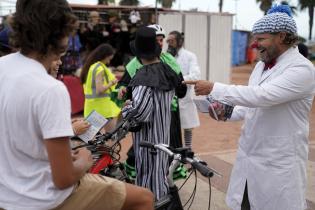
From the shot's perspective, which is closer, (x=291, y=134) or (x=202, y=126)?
(x=291, y=134)

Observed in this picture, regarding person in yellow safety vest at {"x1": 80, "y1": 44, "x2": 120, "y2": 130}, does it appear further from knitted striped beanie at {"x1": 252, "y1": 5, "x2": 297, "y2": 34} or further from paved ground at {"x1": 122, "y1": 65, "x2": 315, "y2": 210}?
knitted striped beanie at {"x1": 252, "y1": 5, "x2": 297, "y2": 34}

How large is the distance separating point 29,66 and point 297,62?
1.77 metres

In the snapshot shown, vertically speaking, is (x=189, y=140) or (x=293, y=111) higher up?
(x=293, y=111)

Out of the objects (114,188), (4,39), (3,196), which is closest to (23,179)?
(3,196)

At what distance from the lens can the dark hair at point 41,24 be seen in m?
1.74

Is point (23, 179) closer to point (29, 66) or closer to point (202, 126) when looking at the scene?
point (29, 66)

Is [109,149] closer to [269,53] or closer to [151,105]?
[151,105]

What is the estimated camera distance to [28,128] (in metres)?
1.74

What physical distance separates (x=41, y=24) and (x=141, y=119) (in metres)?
1.83

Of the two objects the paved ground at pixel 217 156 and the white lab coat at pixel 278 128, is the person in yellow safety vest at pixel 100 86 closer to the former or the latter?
the paved ground at pixel 217 156

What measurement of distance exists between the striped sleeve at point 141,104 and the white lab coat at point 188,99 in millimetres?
2870

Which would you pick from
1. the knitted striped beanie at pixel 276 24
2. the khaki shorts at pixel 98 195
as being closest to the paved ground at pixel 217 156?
the knitted striped beanie at pixel 276 24

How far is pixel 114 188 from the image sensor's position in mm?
2018

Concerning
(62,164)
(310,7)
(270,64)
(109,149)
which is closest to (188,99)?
(109,149)
